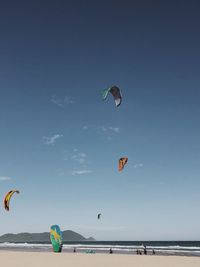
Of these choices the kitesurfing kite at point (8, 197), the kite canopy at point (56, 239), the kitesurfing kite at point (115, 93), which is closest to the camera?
the kitesurfing kite at point (115, 93)

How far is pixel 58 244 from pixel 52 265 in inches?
465

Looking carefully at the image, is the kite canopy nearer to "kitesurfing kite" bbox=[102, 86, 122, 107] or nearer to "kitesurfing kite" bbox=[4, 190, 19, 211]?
"kitesurfing kite" bbox=[4, 190, 19, 211]

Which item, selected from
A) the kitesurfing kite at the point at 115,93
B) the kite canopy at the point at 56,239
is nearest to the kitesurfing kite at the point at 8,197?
the kite canopy at the point at 56,239

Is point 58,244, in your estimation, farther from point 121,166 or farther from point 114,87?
point 114,87

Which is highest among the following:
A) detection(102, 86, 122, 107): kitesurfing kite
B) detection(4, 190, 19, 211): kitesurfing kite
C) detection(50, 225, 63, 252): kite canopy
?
detection(102, 86, 122, 107): kitesurfing kite

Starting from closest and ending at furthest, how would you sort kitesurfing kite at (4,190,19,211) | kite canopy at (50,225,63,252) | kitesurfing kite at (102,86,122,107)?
kitesurfing kite at (102,86,122,107), kitesurfing kite at (4,190,19,211), kite canopy at (50,225,63,252)

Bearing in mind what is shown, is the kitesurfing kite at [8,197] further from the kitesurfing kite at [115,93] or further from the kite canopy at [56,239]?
the kitesurfing kite at [115,93]

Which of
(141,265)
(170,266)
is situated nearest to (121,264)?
(141,265)

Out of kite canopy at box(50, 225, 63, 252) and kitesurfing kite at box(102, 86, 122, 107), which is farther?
kite canopy at box(50, 225, 63, 252)

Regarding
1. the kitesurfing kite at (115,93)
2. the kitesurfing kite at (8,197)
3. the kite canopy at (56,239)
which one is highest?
the kitesurfing kite at (115,93)

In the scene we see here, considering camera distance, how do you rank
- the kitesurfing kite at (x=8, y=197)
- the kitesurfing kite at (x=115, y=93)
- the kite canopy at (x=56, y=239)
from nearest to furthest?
the kitesurfing kite at (x=115, y=93) → the kitesurfing kite at (x=8, y=197) → the kite canopy at (x=56, y=239)

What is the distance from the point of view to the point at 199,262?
925 inches

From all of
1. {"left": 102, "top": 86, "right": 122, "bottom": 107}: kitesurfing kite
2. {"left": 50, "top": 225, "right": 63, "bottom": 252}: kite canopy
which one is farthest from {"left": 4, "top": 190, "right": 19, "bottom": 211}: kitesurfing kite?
{"left": 102, "top": 86, "right": 122, "bottom": 107}: kitesurfing kite

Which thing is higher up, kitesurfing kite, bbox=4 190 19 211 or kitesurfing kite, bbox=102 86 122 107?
kitesurfing kite, bbox=102 86 122 107
